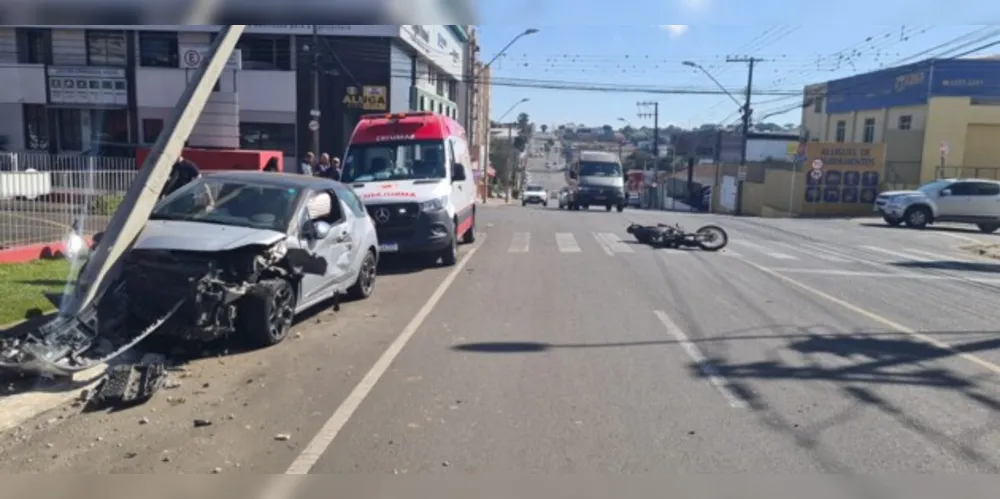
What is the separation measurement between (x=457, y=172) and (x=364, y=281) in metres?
4.71

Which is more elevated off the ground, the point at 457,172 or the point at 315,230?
the point at 457,172

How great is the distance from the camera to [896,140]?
4584 cm

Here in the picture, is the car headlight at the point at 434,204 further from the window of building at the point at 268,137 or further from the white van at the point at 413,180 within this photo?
the window of building at the point at 268,137

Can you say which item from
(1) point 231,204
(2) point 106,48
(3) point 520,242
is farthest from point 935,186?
(2) point 106,48

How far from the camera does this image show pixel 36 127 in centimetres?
3594

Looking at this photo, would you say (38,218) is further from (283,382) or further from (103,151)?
(103,151)

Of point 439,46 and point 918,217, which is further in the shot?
point 439,46

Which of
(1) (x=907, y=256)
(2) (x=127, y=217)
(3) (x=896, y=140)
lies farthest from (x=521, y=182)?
(2) (x=127, y=217)

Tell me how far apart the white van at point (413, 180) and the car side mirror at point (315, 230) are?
13.8 ft

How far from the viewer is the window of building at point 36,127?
3569cm

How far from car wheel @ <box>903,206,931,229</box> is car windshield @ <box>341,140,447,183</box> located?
2208 centimetres

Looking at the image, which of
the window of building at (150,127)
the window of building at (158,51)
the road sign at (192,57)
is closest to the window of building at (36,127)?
the window of building at (150,127)

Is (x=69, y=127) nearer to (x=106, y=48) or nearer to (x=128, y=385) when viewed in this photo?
(x=106, y=48)

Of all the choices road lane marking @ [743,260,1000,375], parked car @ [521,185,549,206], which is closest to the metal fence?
road lane marking @ [743,260,1000,375]
